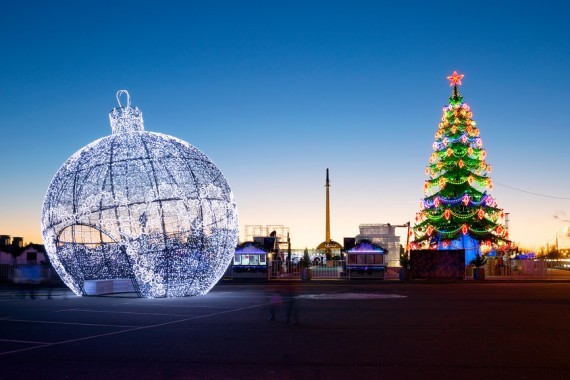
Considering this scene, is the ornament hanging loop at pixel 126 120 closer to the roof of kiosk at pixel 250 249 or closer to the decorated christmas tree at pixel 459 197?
the roof of kiosk at pixel 250 249

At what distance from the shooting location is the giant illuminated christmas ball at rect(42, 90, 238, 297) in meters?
17.3

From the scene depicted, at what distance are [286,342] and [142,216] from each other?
8.87 meters

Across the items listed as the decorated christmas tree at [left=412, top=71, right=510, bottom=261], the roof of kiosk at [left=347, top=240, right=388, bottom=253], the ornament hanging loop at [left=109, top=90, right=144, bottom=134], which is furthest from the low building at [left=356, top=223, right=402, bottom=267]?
the ornament hanging loop at [left=109, top=90, right=144, bottom=134]

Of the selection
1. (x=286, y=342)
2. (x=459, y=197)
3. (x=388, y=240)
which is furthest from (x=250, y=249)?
(x=388, y=240)

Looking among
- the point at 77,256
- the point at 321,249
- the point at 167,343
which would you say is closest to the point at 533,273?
the point at 77,256

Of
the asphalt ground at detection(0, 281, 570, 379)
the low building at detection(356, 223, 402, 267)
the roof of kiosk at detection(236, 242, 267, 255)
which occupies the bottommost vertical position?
the asphalt ground at detection(0, 281, 570, 379)

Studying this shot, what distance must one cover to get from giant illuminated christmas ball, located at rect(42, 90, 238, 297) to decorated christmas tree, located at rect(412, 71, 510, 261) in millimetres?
26184

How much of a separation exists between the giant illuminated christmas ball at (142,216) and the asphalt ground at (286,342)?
1.71 metres

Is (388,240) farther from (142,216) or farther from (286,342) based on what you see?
(286,342)

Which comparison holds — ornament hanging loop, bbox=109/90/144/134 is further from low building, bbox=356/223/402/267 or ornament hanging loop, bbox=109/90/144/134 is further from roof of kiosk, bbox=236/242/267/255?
low building, bbox=356/223/402/267

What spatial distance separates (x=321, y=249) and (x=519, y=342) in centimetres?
6966

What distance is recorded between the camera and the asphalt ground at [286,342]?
7387 millimetres

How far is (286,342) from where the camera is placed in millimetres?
9594

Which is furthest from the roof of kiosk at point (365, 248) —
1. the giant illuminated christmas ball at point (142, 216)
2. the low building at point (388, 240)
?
the low building at point (388, 240)
